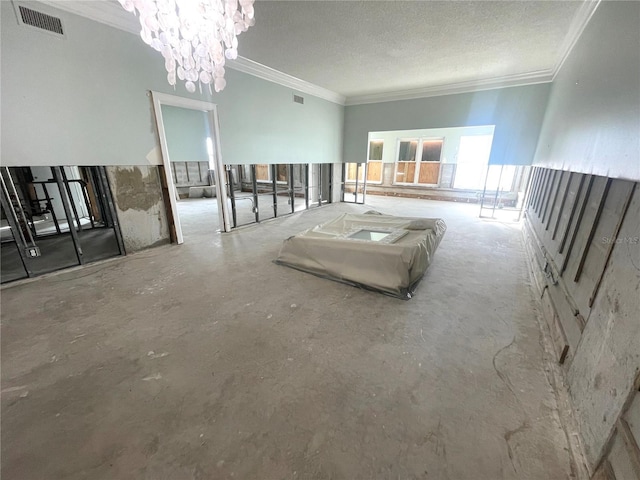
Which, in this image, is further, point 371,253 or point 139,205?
point 139,205

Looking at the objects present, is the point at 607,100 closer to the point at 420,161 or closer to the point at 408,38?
the point at 408,38

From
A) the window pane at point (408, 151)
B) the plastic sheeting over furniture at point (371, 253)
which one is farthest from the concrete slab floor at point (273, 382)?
the window pane at point (408, 151)

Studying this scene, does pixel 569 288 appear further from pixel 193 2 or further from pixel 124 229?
pixel 124 229

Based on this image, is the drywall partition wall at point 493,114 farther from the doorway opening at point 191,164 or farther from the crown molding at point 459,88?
the doorway opening at point 191,164

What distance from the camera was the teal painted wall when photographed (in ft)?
19.7

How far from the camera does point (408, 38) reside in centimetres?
360

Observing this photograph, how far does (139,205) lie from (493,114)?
287 inches

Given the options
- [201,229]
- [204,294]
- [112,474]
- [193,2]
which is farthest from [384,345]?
[201,229]

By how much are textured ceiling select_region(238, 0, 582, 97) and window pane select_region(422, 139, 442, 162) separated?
12.3ft

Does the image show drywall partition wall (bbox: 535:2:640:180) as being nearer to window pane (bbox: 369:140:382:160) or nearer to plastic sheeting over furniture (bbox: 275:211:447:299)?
plastic sheeting over furniture (bbox: 275:211:447:299)

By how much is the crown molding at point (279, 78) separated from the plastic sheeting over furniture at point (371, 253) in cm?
336

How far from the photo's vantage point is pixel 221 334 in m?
2.02

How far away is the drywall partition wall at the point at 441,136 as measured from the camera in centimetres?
838

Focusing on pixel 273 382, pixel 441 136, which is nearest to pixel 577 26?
pixel 273 382
